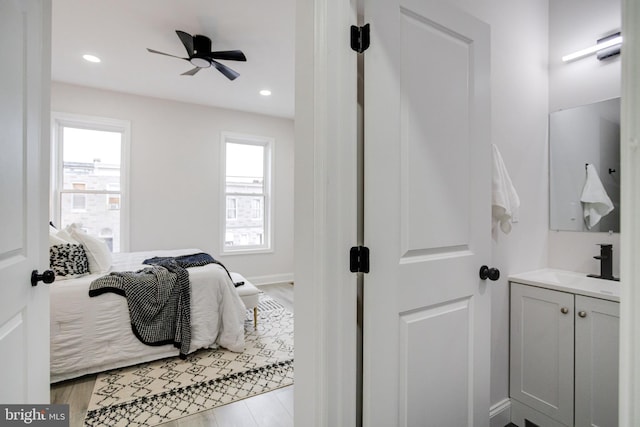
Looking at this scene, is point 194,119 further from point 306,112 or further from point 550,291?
point 550,291

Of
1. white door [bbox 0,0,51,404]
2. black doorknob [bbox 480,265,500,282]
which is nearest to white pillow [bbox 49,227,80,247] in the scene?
white door [bbox 0,0,51,404]

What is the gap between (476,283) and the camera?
1354 mm

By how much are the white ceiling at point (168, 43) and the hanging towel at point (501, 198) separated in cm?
195

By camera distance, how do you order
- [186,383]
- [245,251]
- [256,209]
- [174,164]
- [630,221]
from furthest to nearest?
[256,209] < [245,251] < [174,164] < [186,383] < [630,221]

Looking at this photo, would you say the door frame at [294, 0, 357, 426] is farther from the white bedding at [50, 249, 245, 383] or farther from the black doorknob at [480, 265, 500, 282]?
the white bedding at [50, 249, 245, 383]

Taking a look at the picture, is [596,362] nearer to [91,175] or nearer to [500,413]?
[500,413]

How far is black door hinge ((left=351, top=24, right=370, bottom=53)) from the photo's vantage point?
106 centimetres

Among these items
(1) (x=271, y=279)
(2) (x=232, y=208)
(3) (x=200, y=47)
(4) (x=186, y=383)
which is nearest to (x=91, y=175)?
(2) (x=232, y=208)

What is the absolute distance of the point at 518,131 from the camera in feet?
6.13

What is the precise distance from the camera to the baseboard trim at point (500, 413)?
5.71 feet

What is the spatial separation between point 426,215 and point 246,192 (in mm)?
4337

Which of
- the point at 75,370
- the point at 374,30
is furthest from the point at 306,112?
the point at 75,370

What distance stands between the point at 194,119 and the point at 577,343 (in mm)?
4884

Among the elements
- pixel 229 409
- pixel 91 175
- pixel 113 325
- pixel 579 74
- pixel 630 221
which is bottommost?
pixel 229 409
